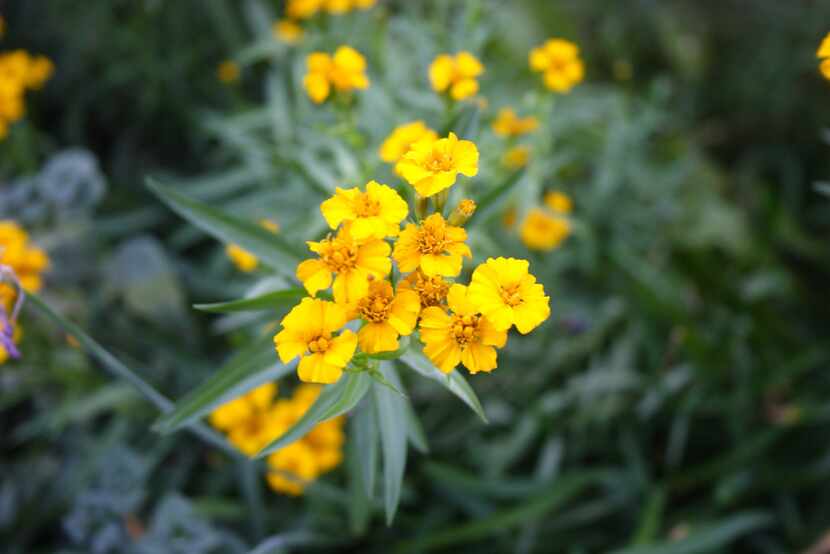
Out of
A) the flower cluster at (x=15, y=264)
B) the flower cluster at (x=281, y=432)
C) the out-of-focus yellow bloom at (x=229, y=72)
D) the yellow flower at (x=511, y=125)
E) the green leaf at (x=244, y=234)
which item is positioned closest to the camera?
the green leaf at (x=244, y=234)

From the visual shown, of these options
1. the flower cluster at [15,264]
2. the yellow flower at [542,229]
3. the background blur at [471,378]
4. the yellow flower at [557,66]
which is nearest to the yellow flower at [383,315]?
the background blur at [471,378]

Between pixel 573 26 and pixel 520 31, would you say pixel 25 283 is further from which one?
pixel 573 26

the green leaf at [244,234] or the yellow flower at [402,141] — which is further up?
the yellow flower at [402,141]

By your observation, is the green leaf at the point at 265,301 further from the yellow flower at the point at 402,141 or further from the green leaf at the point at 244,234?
the yellow flower at the point at 402,141

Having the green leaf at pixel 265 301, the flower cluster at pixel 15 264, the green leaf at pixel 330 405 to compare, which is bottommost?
the flower cluster at pixel 15 264

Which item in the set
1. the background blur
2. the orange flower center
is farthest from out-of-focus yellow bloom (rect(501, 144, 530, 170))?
the orange flower center

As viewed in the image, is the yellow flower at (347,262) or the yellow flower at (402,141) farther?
the yellow flower at (402,141)
